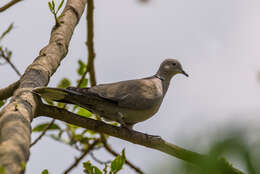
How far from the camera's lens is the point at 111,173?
2.34 meters

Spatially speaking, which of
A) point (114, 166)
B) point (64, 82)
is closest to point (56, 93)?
point (114, 166)

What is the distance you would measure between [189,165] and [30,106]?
1701mm

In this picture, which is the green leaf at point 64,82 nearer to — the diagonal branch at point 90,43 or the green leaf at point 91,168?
the diagonal branch at point 90,43

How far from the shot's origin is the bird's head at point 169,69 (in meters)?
5.12

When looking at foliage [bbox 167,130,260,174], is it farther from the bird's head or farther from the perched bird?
the bird's head

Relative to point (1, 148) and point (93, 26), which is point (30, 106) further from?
point (93, 26)

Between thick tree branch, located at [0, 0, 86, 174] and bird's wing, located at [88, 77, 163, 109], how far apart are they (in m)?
0.71

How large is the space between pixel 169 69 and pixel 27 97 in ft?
11.1

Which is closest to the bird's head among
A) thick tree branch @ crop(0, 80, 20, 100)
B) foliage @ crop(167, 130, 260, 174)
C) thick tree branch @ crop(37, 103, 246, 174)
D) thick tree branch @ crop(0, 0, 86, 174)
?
thick tree branch @ crop(0, 0, 86, 174)

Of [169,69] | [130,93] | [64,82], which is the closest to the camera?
[130,93]

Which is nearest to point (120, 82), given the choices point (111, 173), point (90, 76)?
point (90, 76)

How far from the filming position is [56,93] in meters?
2.95

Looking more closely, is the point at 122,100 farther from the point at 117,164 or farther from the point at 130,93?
the point at 117,164

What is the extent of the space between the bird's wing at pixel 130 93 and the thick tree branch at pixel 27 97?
0.71m
